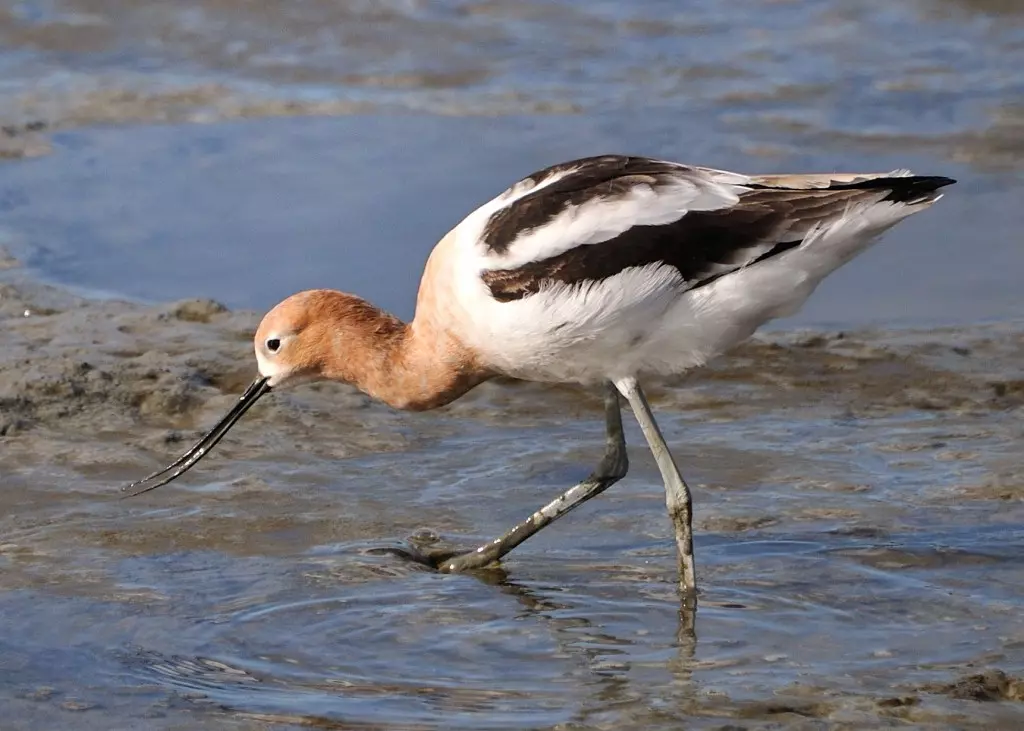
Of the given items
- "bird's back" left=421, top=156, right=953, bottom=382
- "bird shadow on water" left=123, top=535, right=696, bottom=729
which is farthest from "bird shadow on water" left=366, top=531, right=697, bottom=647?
"bird's back" left=421, top=156, right=953, bottom=382

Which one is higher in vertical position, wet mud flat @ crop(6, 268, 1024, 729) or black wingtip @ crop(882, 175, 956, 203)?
black wingtip @ crop(882, 175, 956, 203)

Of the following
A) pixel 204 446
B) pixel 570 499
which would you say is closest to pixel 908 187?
pixel 570 499

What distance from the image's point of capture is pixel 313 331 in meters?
6.15

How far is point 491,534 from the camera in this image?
623cm

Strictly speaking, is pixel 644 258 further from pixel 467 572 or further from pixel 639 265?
pixel 467 572

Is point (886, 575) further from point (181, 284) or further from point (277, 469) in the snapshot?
point (181, 284)

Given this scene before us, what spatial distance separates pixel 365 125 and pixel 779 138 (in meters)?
2.33

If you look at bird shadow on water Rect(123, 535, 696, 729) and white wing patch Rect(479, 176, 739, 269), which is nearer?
bird shadow on water Rect(123, 535, 696, 729)

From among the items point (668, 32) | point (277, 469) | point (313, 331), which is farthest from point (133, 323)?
point (668, 32)

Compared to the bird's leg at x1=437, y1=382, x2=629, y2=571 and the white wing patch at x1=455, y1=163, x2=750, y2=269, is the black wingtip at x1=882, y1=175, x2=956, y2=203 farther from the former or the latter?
the bird's leg at x1=437, y1=382, x2=629, y2=571

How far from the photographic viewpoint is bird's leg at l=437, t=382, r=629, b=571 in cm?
598

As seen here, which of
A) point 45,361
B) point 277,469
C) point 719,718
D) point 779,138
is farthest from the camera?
point 779,138

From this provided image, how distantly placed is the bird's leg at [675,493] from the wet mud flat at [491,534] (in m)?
0.08

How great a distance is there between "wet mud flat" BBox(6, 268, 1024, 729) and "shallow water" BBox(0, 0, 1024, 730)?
0.02 metres
